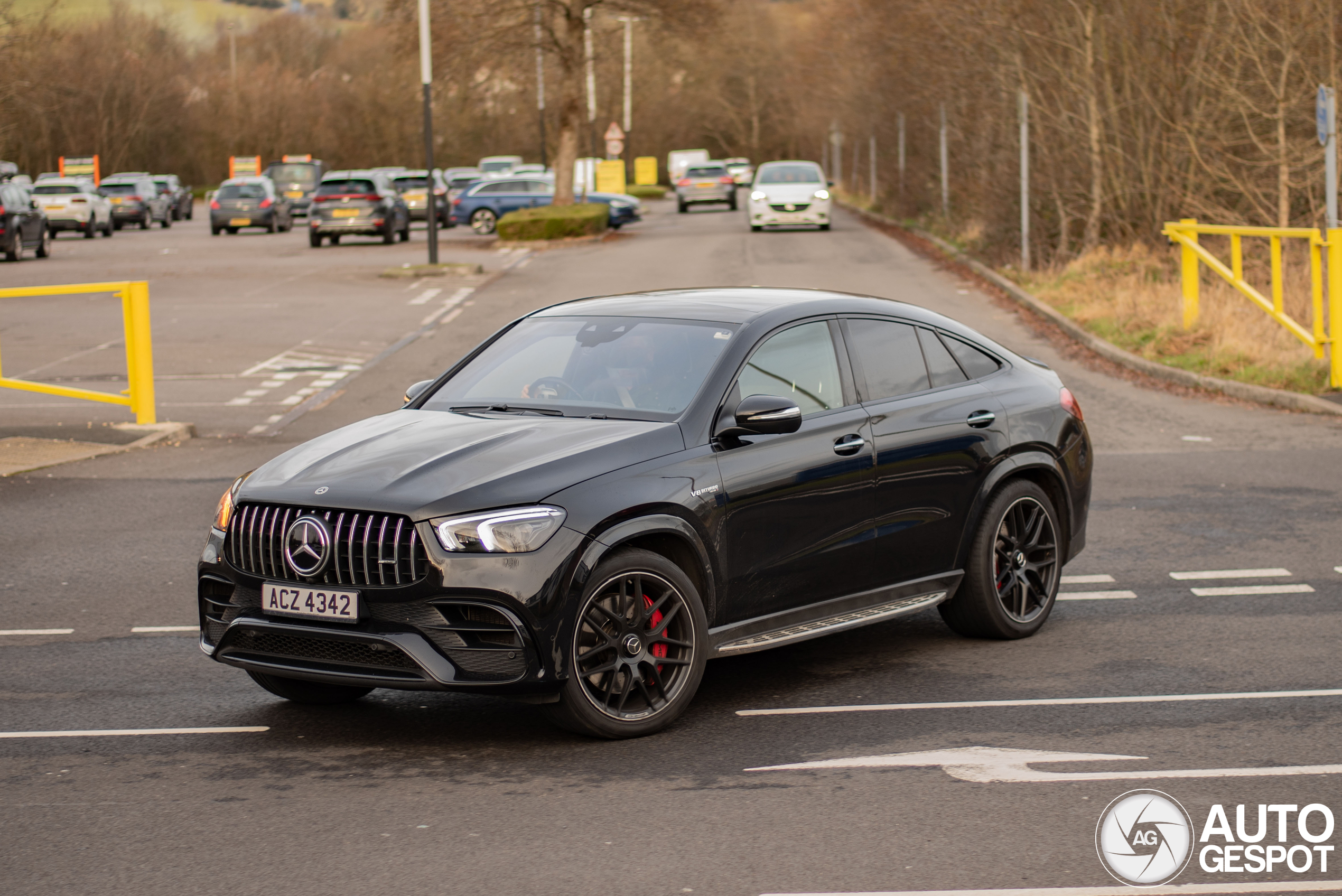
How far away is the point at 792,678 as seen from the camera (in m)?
6.85

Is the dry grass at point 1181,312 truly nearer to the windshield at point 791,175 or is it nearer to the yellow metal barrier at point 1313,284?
the yellow metal barrier at point 1313,284

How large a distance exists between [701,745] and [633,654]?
40 cm

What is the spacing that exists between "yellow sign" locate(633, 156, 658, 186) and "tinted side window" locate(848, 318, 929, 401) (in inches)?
3067

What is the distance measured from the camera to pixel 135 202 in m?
54.7

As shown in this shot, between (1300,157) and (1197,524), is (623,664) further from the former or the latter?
(1300,157)

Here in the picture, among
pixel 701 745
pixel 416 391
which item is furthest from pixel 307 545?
pixel 416 391

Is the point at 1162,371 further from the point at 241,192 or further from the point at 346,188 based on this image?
the point at 241,192

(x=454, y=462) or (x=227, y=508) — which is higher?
(x=454, y=462)

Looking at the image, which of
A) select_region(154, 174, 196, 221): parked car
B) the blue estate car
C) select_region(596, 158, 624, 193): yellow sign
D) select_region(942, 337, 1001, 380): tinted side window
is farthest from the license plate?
select_region(154, 174, 196, 221): parked car

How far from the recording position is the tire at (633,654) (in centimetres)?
568

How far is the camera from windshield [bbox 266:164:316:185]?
202ft

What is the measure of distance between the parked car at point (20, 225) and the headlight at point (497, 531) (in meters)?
33.0

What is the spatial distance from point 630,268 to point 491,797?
26434 mm

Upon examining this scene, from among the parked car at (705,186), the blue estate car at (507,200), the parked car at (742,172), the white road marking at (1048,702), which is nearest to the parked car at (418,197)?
the blue estate car at (507,200)
